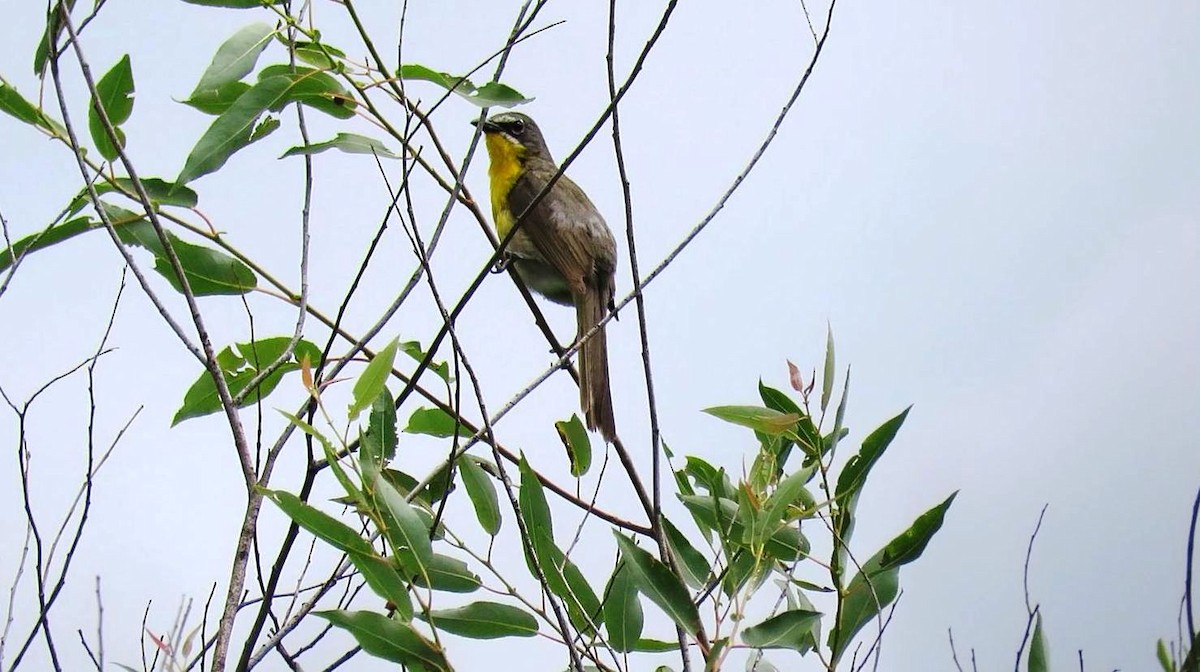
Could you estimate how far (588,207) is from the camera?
246 inches

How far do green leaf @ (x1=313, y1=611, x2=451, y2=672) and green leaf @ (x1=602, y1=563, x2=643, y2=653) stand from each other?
43 cm

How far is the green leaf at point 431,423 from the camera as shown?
10.8 feet

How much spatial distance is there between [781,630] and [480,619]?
64cm

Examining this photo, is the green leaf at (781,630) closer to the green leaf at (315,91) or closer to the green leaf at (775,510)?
the green leaf at (775,510)

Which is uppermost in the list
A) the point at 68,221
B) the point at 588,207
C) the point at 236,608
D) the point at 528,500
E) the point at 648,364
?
the point at 588,207

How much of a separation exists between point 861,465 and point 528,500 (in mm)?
726

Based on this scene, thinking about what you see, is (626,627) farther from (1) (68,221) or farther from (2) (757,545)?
(1) (68,221)

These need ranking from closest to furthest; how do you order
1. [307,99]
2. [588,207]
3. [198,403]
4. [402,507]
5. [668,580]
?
[402,507] → [668,580] → [307,99] → [198,403] → [588,207]

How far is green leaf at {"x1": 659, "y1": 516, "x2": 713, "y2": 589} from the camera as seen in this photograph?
2.73 m

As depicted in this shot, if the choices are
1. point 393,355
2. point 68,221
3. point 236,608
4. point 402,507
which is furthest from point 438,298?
point 68,221

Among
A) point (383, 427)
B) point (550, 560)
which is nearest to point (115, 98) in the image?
point (383, 427)

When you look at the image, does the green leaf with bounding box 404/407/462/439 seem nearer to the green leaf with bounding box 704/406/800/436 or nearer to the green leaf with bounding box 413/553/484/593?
the green leaf with bounding box 413/553/484/593

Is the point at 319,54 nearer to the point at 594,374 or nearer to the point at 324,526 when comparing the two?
the point at 324,526

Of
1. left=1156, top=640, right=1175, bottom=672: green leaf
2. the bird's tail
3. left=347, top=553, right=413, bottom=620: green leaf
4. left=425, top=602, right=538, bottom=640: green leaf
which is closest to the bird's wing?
the bird's tail
